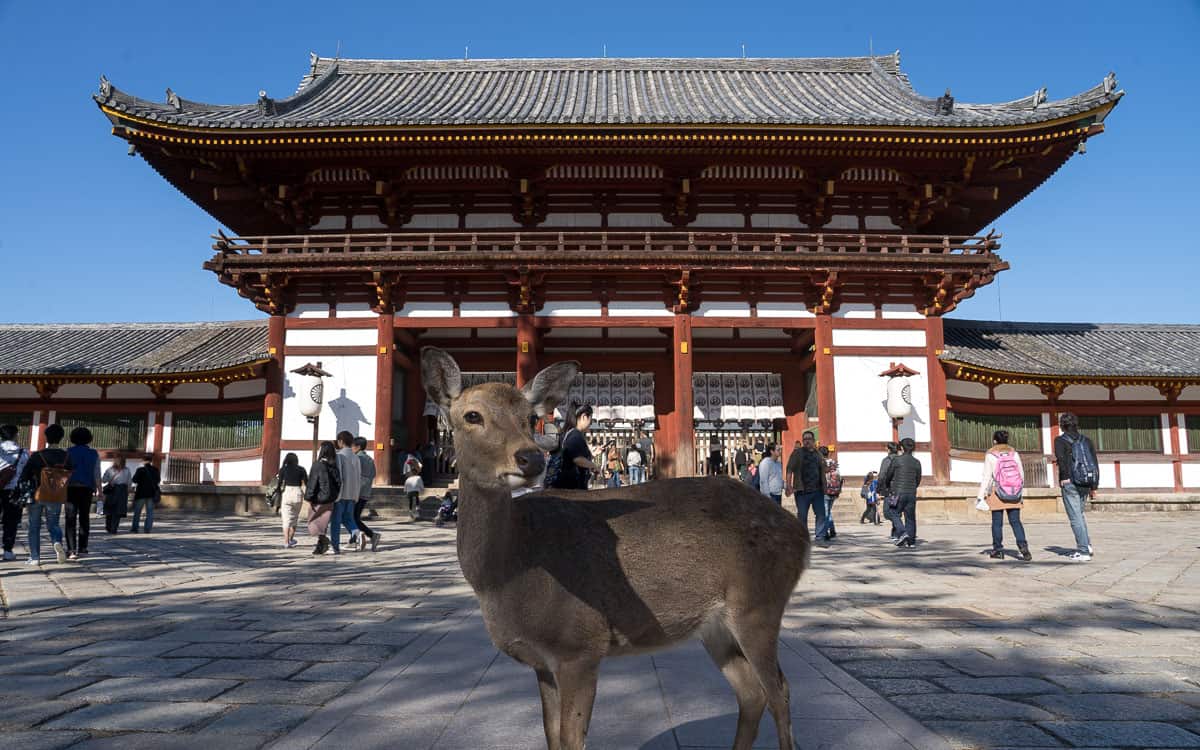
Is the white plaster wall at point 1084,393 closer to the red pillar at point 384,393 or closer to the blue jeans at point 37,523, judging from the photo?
the red pillar at point 384,393

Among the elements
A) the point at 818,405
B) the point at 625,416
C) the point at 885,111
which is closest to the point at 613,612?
the point at 818,405

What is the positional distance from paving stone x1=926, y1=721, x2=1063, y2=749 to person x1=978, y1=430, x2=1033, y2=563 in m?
6.37

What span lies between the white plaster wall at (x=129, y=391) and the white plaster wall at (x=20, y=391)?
2124 mm

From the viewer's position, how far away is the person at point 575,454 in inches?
232

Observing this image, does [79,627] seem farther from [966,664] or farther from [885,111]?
[885,111]

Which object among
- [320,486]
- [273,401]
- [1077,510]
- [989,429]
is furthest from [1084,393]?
[273,401]

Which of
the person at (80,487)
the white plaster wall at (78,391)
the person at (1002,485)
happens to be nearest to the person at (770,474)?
the person at (1002,485)

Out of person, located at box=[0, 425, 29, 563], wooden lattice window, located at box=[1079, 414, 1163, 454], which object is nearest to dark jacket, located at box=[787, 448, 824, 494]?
person, located at box=[0, 425, 29, 563]

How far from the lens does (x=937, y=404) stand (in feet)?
53.1

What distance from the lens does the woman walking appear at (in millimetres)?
10141

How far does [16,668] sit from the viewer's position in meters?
3.96

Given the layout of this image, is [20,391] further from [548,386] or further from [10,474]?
[548,386]

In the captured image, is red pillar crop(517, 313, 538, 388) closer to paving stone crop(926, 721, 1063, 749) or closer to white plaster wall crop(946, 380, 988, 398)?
white plaster wall crop(946, 380, 988, 398)

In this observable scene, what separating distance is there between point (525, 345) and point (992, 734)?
45.6 ft
